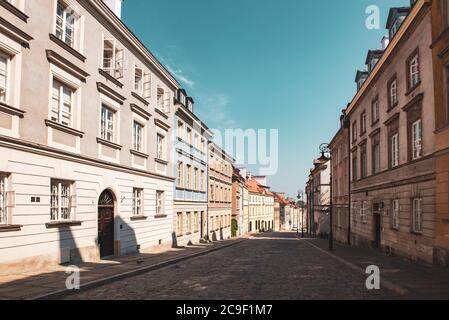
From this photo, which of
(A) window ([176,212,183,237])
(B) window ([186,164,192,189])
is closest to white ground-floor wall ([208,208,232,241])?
(B) window ([186,164,192,189])

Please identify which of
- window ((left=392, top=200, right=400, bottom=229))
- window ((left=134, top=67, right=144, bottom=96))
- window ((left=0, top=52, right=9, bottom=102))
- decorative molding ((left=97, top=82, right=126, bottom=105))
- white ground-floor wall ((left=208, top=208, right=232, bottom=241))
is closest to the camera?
window ((left=0, top=52, right=9, bottom=102))

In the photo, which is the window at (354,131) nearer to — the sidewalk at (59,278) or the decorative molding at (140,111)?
the decorative molding at (140,111)

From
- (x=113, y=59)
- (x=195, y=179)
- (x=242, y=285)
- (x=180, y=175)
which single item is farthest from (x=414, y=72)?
(x=195, y=179)

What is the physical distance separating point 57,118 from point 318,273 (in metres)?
10.2

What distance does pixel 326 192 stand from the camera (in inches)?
2003

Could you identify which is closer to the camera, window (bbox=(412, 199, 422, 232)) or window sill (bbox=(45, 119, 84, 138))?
window sill (bbox=(45, 119, 84, 138))

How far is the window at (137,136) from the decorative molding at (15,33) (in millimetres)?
8826

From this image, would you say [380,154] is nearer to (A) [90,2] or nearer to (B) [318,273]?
(B) [318,273]

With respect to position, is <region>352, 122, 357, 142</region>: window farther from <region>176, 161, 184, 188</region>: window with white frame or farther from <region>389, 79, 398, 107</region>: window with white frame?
<region>176, 161, 184, 188</region>: window with white frame

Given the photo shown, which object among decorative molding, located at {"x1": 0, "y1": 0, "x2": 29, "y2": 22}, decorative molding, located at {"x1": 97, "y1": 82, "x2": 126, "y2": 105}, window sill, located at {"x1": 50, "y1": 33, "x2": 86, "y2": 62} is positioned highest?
decorative molding, located at {"x1": 0, "y1": 0, "x2": 29, "y2": 22}

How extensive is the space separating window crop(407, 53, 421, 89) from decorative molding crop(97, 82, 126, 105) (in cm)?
1241

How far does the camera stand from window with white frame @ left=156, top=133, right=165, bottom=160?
24367 mm
